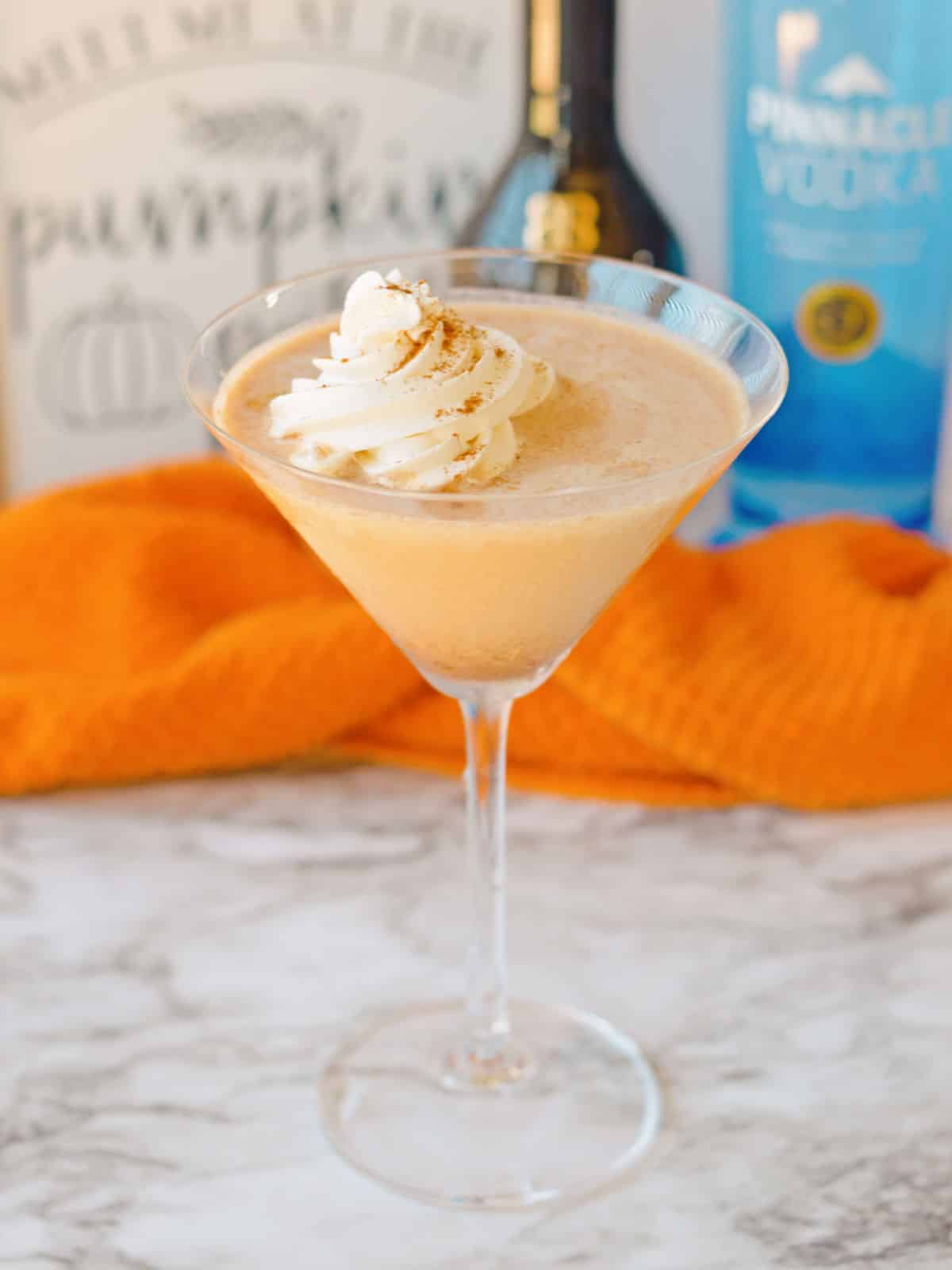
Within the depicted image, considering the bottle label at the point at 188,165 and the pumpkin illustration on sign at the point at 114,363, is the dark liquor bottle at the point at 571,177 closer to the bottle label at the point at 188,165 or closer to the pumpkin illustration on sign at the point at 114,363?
the bottle label at the point at 188,165

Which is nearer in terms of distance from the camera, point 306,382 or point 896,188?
point 306,382

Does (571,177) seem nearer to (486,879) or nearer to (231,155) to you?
(231,155)

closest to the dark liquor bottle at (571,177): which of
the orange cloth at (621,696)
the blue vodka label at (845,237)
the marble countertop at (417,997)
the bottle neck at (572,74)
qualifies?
the bottle neck at (572,74)

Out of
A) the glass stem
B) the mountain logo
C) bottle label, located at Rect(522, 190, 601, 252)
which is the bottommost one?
the glass stem

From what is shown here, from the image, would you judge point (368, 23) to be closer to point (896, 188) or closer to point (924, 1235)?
point (896, 188)

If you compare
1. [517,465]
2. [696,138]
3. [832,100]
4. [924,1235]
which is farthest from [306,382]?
[696,138]

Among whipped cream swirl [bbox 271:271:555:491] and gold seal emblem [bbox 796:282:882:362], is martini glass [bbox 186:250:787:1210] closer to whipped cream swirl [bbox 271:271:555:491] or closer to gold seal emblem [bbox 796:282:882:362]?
whipped cream swirl [bbox 271:271:555:491]

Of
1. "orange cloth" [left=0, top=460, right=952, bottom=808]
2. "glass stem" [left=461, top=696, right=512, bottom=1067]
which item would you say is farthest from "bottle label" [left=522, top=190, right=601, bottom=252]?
"glass stem" [left=461, top=696, right=512, bottom=1067]
